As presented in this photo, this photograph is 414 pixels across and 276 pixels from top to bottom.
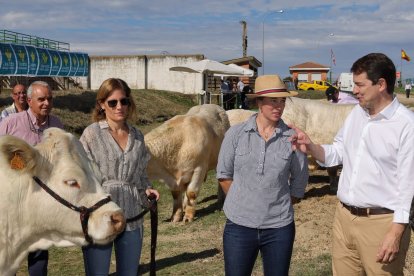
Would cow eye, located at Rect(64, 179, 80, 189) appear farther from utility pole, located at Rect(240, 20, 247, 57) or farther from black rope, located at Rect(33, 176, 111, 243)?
utility pole, located at Rect(240, 20, 247, 57)

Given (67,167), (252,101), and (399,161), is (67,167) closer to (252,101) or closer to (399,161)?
(252,101)

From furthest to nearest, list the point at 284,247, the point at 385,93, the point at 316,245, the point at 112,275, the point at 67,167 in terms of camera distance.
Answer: the point at 316,245 < the point at 112,275 < the point at 284,247 < the point at 385,93 < the point at 67,167

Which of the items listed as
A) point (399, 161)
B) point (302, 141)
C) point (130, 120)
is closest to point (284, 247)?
point (302, 141)

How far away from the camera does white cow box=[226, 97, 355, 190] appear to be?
406 inches

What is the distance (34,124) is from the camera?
4652 mm

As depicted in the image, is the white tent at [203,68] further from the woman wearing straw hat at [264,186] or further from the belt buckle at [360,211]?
the belt buckle at [360,211]

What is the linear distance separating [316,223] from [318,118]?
9.95 ft

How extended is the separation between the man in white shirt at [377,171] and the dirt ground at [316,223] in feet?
9.04

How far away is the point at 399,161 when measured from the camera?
11.1ft

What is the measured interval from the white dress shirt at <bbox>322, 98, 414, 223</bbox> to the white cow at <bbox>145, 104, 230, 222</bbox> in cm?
517

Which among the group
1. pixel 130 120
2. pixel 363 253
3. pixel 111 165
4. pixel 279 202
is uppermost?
pixel 130 120

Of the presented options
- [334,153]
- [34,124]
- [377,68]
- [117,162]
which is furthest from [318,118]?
[117,162]

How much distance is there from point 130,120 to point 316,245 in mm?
3904

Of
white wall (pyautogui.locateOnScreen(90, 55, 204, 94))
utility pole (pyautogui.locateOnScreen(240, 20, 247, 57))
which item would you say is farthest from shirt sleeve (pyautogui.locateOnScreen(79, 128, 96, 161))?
utility pole (pyautogui.locateOnScreen(240, 20, 247, 57))
